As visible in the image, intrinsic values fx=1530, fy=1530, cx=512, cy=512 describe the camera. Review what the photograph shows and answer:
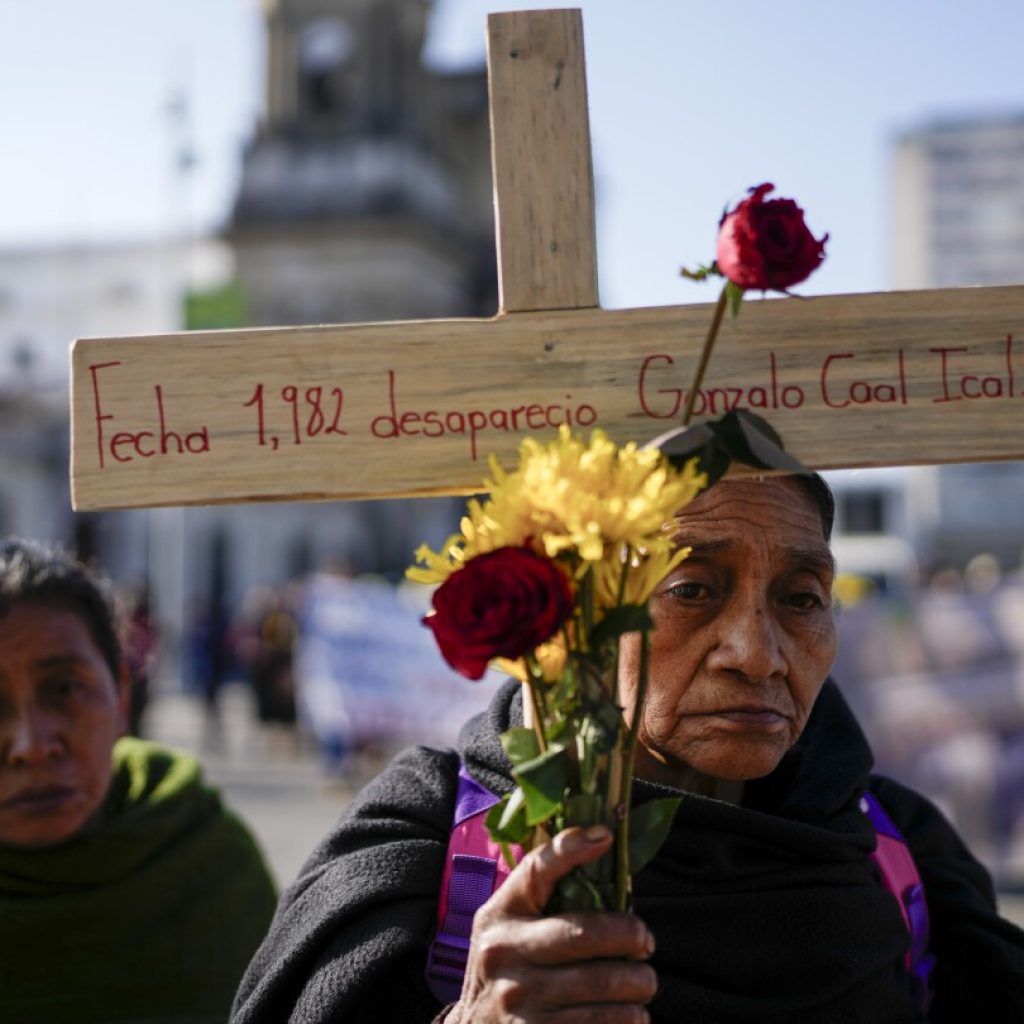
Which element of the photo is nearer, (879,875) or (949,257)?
(879,875)

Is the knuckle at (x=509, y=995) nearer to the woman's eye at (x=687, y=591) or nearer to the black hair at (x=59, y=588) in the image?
the woman's eye at (x=687, y=591)

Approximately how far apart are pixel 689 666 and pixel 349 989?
592 millimetres

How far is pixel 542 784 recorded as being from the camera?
1584mm

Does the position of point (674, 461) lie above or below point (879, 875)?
above

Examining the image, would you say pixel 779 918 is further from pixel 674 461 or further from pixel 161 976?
pixel 161 976

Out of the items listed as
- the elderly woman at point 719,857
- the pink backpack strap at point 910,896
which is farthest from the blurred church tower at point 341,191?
the elderly woman at point 719,857

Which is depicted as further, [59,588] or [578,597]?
[59,588]

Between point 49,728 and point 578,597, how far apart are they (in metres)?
1.44

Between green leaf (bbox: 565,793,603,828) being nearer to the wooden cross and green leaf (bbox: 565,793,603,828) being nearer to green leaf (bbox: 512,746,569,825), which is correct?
green leaf (bbox: 512,746,569,825)

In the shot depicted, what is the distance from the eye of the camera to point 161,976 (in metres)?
2.89

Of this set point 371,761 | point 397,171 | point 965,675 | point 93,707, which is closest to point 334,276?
point 397,171

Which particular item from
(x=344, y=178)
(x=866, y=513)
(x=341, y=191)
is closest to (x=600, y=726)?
(x=341, y=191)

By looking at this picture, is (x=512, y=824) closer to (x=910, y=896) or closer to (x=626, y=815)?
(x=626, y=815)

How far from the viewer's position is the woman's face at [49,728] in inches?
107
